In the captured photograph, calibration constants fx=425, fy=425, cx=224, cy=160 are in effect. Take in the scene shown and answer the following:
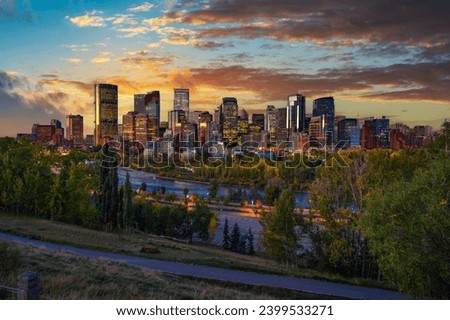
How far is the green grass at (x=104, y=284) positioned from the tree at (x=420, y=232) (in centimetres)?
251

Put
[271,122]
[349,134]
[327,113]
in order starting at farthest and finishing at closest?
[271,122]
[327,113]
[349,134]

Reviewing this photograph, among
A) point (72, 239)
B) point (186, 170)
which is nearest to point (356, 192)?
point (72, 239)

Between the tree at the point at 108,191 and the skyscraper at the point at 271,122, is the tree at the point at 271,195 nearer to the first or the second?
the tree at the point at 108,191

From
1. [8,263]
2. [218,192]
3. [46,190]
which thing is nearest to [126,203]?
[46,190]

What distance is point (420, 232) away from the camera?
9953mm

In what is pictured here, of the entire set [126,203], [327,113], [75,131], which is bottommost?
[126,203]

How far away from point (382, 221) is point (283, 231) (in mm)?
11426

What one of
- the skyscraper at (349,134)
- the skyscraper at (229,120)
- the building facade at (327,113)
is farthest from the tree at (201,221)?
the skyscraper at (229,120)

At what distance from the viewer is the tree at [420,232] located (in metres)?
9.66

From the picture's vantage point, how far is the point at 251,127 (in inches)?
5335

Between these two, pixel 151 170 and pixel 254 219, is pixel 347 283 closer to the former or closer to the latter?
pixel 254 219

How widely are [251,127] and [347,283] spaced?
120713 millimetres

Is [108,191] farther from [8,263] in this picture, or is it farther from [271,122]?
[271,122]

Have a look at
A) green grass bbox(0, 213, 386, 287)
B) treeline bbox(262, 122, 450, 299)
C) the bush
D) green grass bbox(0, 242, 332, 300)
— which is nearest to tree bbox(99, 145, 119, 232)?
green grass bbox(0, 213, 386, 287)
